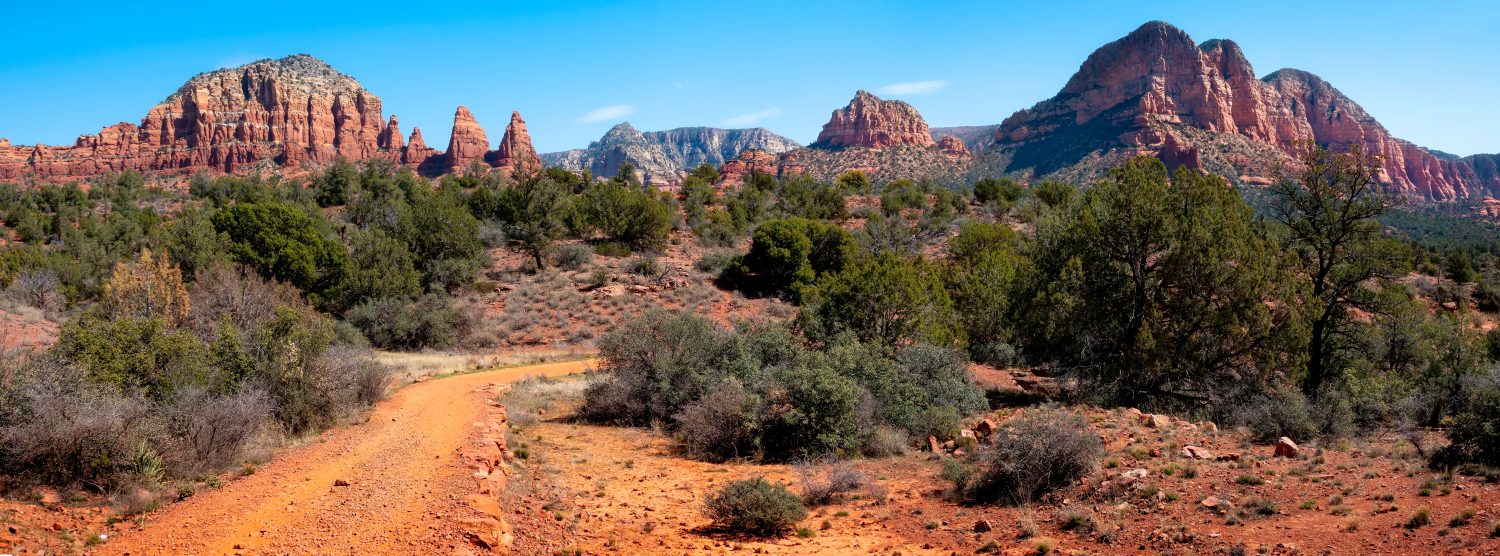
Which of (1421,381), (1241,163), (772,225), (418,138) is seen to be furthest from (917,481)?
(418,138)

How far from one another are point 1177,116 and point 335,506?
138347 millimetres

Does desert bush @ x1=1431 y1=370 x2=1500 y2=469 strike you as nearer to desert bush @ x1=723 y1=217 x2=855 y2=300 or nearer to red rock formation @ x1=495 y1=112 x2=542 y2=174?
desert bush @ x1=723 y1=217 x2=855 y2=300

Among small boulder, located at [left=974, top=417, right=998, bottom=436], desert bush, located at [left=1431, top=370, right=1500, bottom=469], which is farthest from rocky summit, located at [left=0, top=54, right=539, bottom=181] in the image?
desert bush, located at [left=1431, top=370, right=1500, bottom=469]

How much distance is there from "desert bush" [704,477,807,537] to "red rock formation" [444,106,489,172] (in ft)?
450

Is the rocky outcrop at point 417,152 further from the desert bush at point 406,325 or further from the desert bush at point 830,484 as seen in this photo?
the desert bush at point 830,484

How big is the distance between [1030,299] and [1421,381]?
9.05m

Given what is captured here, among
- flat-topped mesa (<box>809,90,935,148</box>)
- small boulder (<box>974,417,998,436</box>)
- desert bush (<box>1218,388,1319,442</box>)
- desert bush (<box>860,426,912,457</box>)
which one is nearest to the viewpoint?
desert bush (<box>1218,388,1319,442</box>)

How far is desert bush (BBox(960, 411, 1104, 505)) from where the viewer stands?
10234 mm

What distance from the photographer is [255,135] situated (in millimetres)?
126062

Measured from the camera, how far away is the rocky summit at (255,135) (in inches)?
4712

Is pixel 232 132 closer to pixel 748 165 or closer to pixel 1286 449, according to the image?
pixel 748 165

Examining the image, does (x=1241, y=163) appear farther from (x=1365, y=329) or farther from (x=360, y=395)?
(x=360, y=395)

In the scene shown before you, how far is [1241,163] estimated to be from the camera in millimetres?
99125

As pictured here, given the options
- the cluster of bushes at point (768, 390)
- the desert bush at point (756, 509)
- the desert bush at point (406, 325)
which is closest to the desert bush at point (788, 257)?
the desert bush at point (406, 325)
